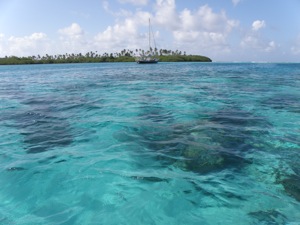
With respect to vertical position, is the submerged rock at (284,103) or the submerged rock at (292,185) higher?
the submerged rock at (284,103)

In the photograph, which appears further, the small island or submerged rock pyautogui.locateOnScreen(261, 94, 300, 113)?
the small island

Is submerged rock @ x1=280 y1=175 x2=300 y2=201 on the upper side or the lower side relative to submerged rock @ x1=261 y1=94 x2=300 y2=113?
lower

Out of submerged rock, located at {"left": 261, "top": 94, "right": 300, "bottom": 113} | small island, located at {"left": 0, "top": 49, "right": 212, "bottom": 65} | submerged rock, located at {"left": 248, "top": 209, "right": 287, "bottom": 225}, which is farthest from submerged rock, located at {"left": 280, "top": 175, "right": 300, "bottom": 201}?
small island, located at {"left": 0, "top": 49, "right": 212, "bottom": 65}

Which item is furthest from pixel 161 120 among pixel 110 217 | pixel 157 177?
pixel 110 217

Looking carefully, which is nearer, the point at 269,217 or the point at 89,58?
the point at 269,217

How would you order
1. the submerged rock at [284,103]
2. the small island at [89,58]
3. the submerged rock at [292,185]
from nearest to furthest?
1. the submerged rock at [292,185]
2. the submerged rock at [284,103]
3. the small island at [89,58]

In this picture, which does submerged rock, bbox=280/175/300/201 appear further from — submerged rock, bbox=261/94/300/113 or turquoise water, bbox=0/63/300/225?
submerged rock, bbox=261/94/300/113

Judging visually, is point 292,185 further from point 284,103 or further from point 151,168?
point 284,103

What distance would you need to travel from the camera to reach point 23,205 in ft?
16.6

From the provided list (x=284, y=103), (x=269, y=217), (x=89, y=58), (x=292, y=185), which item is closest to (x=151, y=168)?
(x=269, y=217)

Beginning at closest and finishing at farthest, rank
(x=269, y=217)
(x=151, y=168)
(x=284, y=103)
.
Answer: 1. (x=269, y=217)
2. (x=151, y=168)
3. (x=284, y=103)

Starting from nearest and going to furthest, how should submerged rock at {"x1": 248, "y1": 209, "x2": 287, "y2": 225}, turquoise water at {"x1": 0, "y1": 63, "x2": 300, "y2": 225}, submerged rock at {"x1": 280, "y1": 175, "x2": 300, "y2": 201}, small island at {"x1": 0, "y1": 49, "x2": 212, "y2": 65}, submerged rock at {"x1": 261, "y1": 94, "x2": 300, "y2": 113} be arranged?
submerged rock at {"x1": 248, "y1": 209, "x2": 287, "y2": 225}, turquoise water at {"x1": 0, "y1": 63, "x2": 300, "y2": 225}, submerged rock at {"x1": 280, "y1": 175, "x2": 300, "y2": 201}, submerged rock at {"x1": 261, "y1": 94, "x2": 300, "y2": 113}, small island at {"x1": 0, "y1": 49, "x2": 212, "y2": 65}

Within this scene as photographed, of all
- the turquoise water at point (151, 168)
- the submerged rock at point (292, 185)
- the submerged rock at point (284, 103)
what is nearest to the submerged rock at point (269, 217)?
the turquoise water at point (151, 168)

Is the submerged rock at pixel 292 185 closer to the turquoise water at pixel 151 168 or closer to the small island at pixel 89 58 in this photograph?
the turquoise water at pixel 151 168
